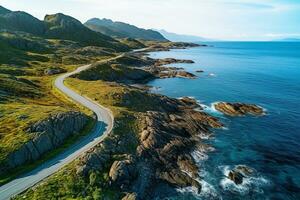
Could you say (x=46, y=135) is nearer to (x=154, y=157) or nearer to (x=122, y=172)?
(x=122, y=172)

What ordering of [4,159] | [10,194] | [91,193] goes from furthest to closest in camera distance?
[4,159] → [91,193] → [10,194]

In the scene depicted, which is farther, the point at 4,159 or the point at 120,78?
the point at 120,78

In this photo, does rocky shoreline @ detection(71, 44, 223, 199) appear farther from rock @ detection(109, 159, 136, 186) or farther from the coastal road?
the coastal road

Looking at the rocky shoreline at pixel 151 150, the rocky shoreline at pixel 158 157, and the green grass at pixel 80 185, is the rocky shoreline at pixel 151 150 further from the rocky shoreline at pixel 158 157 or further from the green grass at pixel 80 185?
Result: the green grass at pixel 80 185

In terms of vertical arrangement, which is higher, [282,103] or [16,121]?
[16,121]

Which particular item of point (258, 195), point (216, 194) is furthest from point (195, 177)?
point (258, 195)

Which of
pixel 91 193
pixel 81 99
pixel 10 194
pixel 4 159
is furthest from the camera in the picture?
pixel 81 99

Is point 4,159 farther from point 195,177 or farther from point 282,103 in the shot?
point 282,103
